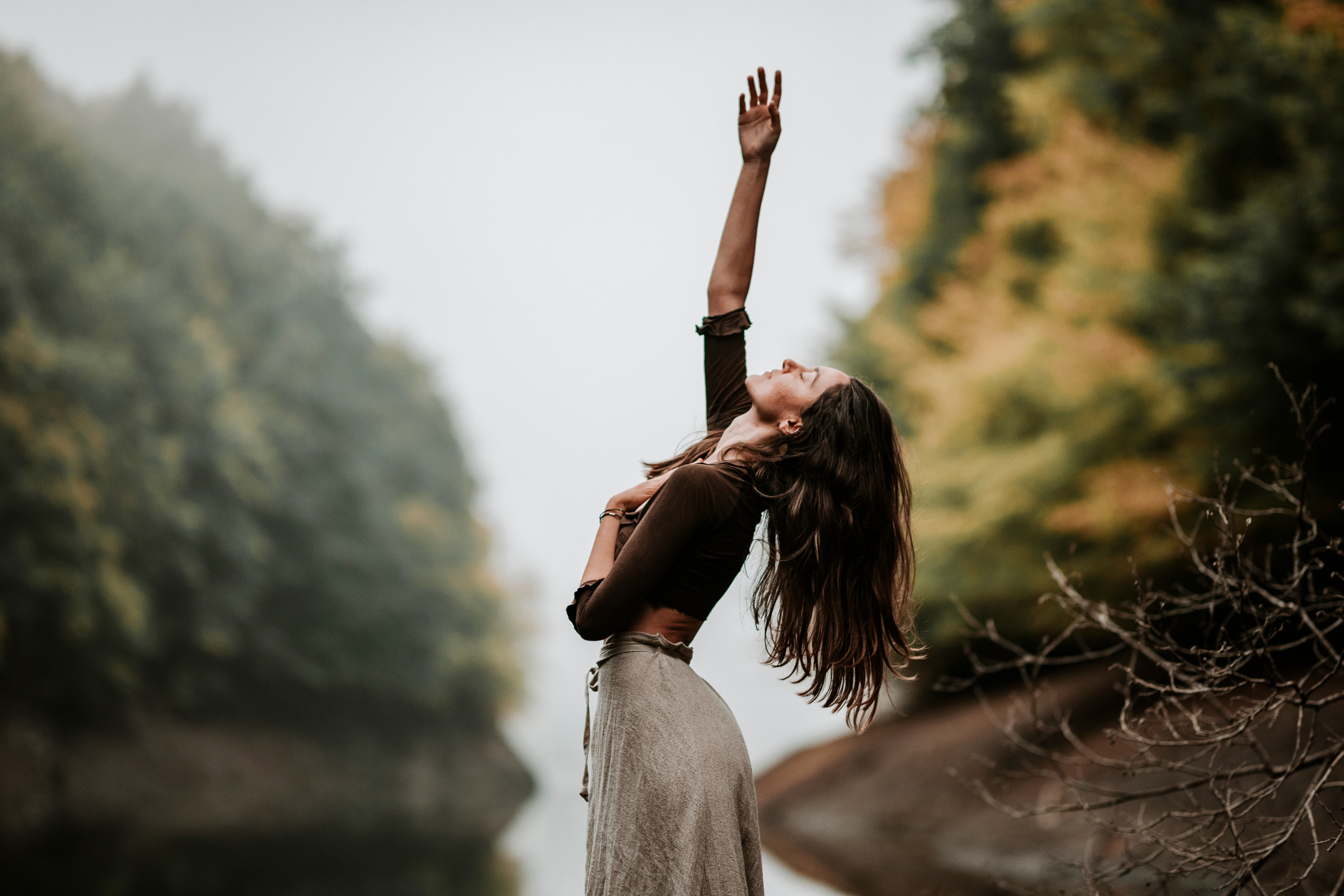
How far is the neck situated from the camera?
2703 mm

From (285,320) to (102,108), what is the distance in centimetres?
673

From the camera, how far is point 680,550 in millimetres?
2404

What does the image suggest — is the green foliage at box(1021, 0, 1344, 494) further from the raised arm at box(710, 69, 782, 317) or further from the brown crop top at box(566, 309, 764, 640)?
the brown crop top at box(566, 309, 764, 640)

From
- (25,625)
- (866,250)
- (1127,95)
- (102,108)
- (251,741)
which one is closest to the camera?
(1127,95)

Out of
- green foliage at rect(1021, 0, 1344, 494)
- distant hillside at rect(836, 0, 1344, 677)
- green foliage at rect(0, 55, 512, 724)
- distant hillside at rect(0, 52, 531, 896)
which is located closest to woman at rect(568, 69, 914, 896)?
distant hillside at rect(836, 0, 1344, 677)

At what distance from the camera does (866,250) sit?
20938 mm

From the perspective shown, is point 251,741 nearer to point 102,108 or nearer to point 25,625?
point 25,625

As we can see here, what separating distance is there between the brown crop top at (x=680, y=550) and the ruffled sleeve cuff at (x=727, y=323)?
0.60 metres

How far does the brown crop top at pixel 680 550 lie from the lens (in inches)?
93.1

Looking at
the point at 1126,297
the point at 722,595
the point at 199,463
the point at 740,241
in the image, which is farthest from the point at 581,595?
the point at 199,463

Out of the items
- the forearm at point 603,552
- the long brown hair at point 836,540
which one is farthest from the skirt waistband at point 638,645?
the long brown hair at point 836,540

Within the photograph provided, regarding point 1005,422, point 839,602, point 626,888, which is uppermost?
point 1005,422

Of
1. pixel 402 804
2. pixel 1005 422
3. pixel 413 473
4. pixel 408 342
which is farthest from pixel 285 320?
pixel 1005 422

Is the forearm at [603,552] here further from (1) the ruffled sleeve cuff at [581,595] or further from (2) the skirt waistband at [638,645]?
(2) the skirt waistband at [638,645]
